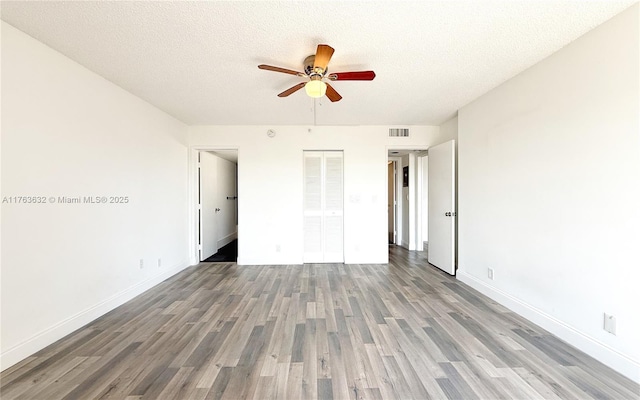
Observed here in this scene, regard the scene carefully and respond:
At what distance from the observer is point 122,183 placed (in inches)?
115

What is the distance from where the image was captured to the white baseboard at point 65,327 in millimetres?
1823

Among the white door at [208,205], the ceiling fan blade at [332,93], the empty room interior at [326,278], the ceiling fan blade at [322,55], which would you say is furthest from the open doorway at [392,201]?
the ceiling fan blade at [322,55]

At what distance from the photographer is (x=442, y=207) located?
13.3ft

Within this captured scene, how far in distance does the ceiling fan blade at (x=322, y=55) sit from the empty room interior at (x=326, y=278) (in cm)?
3

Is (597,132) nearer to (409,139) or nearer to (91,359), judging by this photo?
(409,139)

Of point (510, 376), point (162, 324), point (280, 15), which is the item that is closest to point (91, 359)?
point (162, 324)

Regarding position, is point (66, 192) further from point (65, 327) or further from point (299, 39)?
point (299, 39)

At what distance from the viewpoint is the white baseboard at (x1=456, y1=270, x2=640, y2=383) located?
1.70 metres

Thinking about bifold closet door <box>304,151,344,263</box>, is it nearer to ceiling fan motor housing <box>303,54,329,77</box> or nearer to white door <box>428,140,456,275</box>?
white door <box>428,140,456,275</box>

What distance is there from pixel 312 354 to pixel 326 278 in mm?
1854

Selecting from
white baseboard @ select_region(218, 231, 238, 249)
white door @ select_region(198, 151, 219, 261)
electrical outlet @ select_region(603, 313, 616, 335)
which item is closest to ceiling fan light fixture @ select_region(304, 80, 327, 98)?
electrical outlet @ select_region(603, 313, 616, 335)

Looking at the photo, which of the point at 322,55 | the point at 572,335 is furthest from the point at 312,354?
the point at 322,55

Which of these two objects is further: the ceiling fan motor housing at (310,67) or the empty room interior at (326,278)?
the ceiling fan motor housing at (310,67)

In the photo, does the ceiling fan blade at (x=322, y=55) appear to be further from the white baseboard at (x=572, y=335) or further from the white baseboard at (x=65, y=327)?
the white baseboard at (x=65, y=327)
